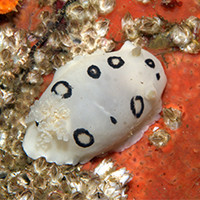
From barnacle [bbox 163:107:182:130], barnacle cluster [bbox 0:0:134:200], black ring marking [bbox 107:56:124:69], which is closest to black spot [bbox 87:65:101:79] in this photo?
black ring marking [bbox 107:56:124:69]

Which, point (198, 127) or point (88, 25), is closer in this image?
point (198, 127)

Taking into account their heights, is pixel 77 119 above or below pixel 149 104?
above

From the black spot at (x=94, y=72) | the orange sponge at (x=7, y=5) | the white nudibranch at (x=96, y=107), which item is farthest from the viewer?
the orange sponge at (x=7, y=5)

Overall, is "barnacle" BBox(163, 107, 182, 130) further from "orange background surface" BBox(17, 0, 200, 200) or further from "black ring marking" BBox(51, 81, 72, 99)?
"black ring marking" BBox(51, 81, 72, 99)

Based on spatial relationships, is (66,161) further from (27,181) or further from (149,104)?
(149,104)

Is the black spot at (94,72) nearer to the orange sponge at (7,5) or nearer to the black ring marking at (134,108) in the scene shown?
the black ring marking at (134,108)

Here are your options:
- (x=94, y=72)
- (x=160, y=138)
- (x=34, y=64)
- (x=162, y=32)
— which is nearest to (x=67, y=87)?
(x=94, y=72)

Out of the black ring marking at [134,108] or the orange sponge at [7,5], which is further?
the orange sponge at [7,5]

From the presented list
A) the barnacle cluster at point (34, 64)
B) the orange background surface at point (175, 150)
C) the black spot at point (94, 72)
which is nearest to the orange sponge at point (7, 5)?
the barnacle cluster at point (34, 64)

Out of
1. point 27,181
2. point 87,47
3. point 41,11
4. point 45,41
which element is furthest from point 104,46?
point 27,181
